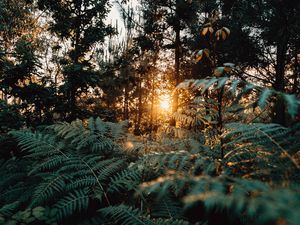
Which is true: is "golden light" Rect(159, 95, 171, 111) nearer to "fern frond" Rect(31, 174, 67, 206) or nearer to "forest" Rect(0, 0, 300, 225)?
"forest" Rect(0, 0, 300, 225)

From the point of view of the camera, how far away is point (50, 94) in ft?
16.9

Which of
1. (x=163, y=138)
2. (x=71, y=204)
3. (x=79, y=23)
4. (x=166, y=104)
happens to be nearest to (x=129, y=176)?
(x=71, y=204)

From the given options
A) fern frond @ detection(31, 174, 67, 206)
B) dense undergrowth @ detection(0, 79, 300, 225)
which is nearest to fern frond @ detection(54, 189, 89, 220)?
dense undergrowth @ detection(0, 79, 300, 225)

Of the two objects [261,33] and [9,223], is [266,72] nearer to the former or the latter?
[261,33]

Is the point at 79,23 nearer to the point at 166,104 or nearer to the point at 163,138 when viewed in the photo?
the point at 163,138

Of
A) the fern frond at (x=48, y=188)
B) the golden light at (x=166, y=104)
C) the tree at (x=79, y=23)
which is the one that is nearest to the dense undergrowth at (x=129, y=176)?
the fern frond at (x=48, y=188)

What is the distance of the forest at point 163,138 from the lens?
Result: 1.09 m

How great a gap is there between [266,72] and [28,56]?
30.9 ft

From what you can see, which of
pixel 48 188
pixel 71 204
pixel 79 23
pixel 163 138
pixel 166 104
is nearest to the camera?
pixel 71 204

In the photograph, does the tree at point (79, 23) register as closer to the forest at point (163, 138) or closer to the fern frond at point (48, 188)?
the forest at point (163, 138)

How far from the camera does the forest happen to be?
109cm

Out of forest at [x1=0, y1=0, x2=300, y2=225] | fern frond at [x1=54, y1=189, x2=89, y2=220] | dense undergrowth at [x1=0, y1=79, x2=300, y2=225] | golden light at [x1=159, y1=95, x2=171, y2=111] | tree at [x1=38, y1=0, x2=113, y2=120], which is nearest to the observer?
forest at [x1=0, y1=0, x2=300, y2=225]

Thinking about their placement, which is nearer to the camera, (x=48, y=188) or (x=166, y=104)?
(x=48, y=188)

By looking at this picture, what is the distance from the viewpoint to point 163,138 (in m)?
2.91
